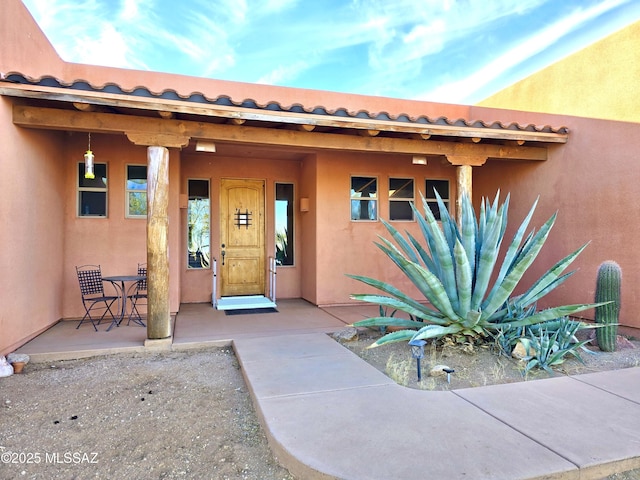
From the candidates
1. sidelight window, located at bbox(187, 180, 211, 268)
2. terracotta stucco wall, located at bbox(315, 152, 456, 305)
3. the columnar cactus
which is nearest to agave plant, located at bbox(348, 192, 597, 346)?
the columnar cactus

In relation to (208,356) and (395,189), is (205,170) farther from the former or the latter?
(208,356)

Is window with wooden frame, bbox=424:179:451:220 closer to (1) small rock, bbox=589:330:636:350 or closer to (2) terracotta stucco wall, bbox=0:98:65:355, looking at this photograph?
(1) small rock, bbox=589:330:636:350

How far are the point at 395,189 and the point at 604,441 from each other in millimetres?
6089

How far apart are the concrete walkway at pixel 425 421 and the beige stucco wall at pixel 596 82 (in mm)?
3735

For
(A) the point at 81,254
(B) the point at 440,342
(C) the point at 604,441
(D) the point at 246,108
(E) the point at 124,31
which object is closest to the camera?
(C) the point at 604,441

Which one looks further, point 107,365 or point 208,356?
point 208,356

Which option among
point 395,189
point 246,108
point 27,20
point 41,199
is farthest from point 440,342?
point 27,20

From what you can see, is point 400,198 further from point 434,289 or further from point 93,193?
point 93,193

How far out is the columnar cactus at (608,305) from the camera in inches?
183

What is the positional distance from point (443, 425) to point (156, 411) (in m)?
2.25

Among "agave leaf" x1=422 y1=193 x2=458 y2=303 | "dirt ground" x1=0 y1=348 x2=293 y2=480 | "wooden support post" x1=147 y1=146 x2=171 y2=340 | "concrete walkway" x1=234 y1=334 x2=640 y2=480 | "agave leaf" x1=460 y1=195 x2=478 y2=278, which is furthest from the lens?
"wooden support post" x1=147 y1=146 x2=171 y2=340

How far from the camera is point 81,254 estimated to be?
655 centimetres

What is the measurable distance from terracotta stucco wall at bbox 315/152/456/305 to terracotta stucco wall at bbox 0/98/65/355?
13.7 ft

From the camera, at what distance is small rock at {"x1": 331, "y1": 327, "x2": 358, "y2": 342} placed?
5246 mm
